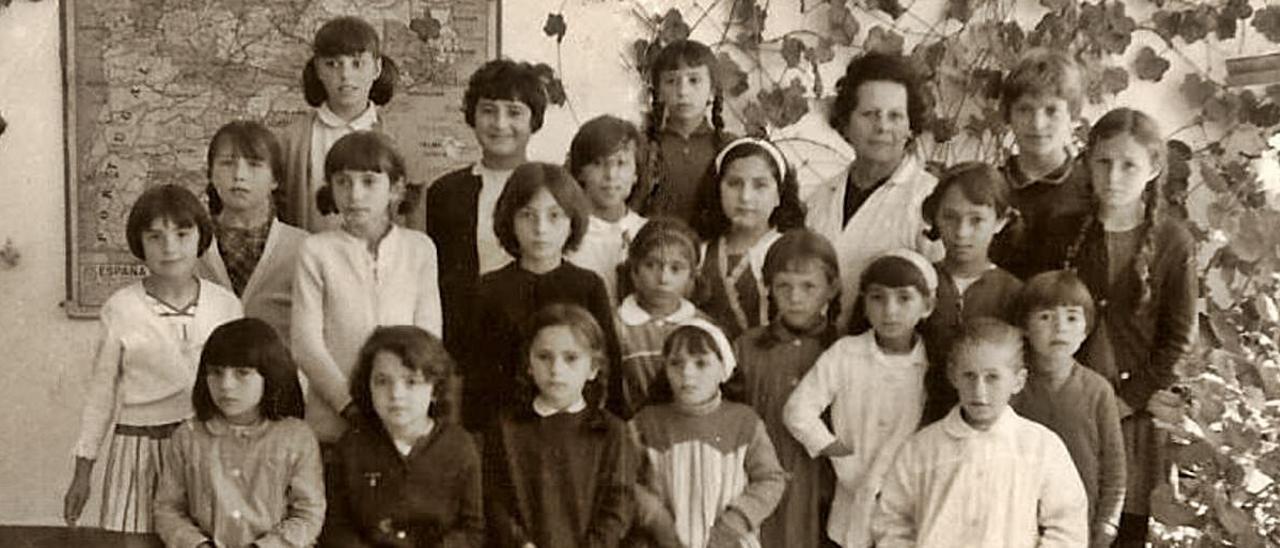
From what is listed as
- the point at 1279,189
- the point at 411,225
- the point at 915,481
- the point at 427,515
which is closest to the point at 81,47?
the point at 411,225

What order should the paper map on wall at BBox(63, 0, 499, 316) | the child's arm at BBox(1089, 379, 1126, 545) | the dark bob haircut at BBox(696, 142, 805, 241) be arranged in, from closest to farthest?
the paper map on wall at BBox(63, 0, 499, 316), the dark bob haircut at BBox(696, 142, 805, 241), the child's arm at BBox(1089, 379, 1126, 545)

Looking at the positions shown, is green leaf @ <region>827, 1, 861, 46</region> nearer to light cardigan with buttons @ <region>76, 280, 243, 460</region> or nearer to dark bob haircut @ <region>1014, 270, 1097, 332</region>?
dark bob haircut @ <region>1014, 270, 1097, 332</region>

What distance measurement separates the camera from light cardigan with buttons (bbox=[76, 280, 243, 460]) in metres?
2.74

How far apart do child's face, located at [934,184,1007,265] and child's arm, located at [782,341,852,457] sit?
294 mm

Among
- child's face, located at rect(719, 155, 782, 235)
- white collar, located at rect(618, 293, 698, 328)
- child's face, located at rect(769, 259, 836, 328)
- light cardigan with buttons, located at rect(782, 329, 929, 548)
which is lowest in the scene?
light cardigan with buttons, located at rect(782, 329, 929, 548)

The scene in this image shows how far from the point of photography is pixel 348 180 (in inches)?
109

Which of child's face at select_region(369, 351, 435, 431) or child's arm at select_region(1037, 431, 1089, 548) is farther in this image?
child's arm at select_region(1037, 431, 1089, 548)

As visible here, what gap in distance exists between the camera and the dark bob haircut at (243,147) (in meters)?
2.74

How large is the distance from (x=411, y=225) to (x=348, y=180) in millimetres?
143

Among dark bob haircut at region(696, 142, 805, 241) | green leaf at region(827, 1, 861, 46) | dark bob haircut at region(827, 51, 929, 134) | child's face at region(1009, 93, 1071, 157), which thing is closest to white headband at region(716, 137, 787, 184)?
dark bob haircut at region(696, 142, 805, 241)

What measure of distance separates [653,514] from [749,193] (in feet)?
2.11

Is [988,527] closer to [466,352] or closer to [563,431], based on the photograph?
[563,431]

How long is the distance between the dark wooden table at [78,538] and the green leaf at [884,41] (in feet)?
5.36

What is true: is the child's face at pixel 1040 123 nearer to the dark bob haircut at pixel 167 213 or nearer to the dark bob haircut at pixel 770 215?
the dark bob haircut at pixel 770 215
